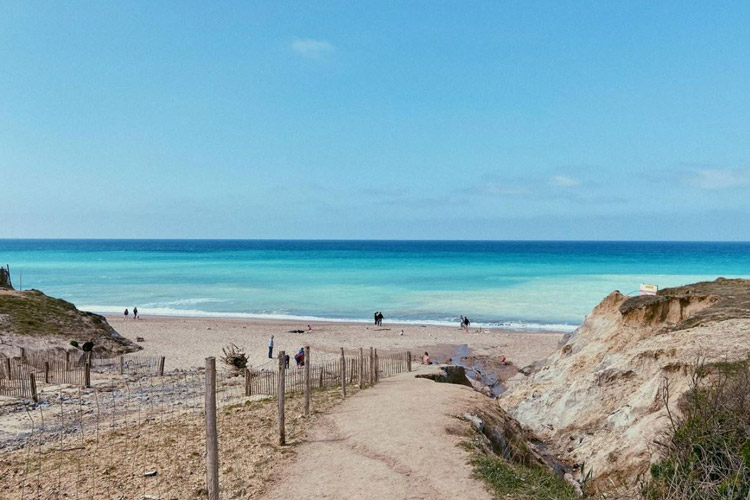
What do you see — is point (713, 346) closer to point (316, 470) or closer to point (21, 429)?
point (316, 470)

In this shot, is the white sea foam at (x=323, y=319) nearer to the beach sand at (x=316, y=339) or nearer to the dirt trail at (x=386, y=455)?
the beach sand at (x=316, y=339)

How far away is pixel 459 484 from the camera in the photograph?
10.2 meters

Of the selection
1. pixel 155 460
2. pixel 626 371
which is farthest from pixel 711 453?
pixel 155 460

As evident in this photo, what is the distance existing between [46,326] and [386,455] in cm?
2902

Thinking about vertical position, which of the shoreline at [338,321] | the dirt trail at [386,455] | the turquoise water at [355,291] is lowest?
the shoreline at [338,321]

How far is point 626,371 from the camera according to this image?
16062 millimetres

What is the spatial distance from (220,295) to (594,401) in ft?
210

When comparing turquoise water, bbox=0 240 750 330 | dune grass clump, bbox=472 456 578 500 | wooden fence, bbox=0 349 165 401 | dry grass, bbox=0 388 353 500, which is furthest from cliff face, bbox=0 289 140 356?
dune grass clump, bbox=472 456 578 500

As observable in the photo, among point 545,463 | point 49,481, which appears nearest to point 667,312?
point 545,463

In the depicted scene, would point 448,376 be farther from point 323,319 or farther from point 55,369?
point 323,319

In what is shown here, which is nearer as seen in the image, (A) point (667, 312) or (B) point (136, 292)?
(A) point (667, 312)

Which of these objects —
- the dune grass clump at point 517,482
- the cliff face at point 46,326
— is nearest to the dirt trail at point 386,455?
the dune grass clump at point 517,482

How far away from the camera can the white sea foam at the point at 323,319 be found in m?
49.8

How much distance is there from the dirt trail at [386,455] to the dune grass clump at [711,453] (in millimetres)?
3176
